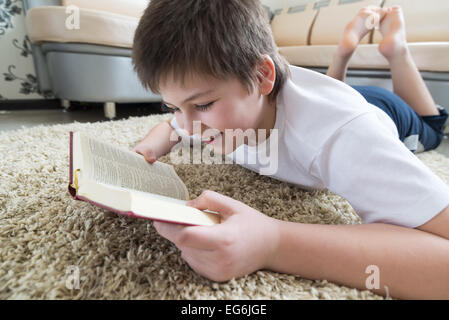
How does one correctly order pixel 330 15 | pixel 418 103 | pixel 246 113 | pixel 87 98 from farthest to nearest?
1. pixel 330 15
2. pixel 87 98
3. pixel 418 103
4. pixel 246 113

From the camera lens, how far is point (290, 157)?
1.66 feet

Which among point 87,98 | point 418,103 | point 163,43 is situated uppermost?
point 163,43

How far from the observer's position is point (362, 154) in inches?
14.0

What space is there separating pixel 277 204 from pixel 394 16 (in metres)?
0.84

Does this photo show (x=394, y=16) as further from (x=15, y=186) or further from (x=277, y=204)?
(x=15, y=186)

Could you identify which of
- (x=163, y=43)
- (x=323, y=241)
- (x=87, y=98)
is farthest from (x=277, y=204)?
(x=87, y=98)

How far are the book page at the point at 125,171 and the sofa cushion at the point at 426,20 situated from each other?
1.59m

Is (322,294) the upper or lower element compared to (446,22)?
lower

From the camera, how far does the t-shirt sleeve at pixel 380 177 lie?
325 millimetres

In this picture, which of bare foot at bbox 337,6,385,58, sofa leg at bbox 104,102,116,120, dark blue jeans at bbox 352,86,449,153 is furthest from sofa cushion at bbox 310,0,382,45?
sofa leg at bbox 104,102,116,120

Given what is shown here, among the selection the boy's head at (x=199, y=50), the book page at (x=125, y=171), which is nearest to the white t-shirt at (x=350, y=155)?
the boy's head at (x=199, y=50)

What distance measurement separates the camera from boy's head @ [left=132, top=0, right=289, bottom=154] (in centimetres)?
38
